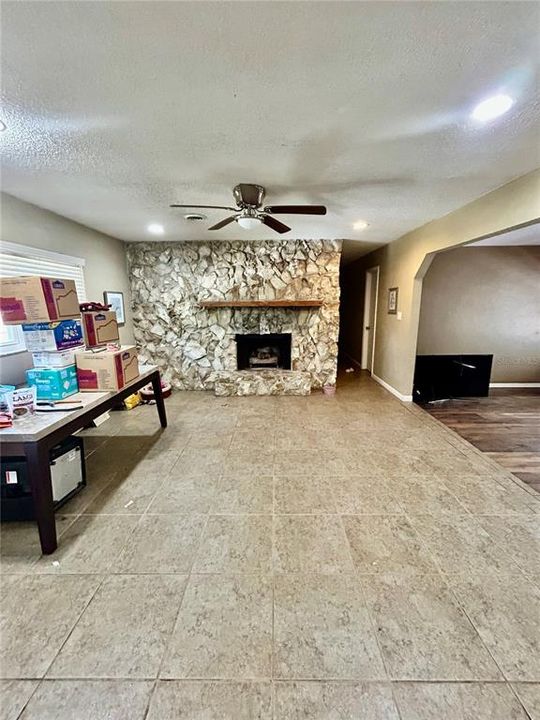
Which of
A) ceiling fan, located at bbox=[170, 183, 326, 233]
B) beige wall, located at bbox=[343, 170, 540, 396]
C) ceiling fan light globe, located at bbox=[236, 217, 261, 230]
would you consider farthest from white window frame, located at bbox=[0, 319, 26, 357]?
beige wall, located at bbox=[343, 170, 540, 396]

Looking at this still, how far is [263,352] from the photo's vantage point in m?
5.61

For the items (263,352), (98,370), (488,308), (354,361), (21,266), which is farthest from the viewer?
(354,361)

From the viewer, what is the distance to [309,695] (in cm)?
120

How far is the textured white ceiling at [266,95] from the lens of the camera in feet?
3.67

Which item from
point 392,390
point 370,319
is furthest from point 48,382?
point 370,319

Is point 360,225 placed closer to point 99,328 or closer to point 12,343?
point 99,328

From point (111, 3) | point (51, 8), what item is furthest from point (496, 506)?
point (51, 8)

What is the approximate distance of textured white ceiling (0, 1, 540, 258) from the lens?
1117mm

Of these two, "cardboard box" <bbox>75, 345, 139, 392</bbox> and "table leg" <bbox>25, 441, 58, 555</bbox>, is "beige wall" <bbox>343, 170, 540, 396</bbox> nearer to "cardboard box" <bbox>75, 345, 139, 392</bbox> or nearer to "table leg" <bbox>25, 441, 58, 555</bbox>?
"cardboard box" <bbox>75, 345, 139, 392</bbox>

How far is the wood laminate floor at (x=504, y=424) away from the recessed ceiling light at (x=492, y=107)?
8.80ft

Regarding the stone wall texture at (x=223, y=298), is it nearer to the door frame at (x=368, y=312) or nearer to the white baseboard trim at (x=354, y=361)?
the door frame at (x=368, y=312)

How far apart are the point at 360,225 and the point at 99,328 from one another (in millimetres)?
3307

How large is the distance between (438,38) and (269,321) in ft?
13.6

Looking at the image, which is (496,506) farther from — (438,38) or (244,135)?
(244,135)
